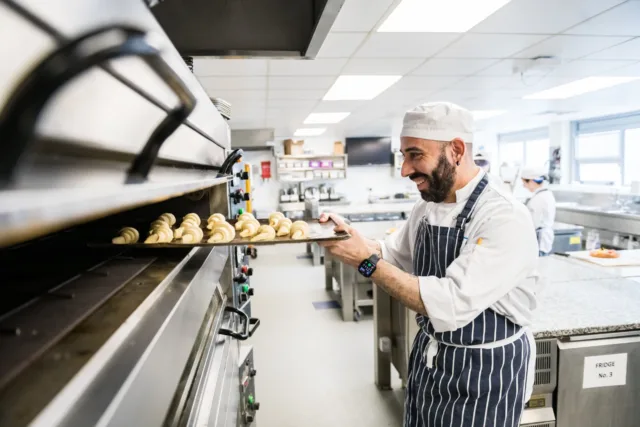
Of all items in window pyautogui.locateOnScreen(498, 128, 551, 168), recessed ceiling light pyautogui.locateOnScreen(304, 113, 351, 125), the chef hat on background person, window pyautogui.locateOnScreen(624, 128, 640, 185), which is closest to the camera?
the chef hat on background person

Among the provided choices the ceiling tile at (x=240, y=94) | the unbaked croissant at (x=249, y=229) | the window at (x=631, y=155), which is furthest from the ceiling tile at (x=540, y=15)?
the window at (x=631, y=155)

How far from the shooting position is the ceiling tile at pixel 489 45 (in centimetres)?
305

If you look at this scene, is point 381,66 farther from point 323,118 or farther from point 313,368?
point 323,118

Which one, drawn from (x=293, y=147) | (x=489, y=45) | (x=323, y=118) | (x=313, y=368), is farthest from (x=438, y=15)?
(x=293, y=147)

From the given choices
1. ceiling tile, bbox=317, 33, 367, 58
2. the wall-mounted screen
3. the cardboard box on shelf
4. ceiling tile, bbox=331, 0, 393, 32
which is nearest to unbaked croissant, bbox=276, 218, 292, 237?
ceiling tile, bbox=331, 0, 393, 32

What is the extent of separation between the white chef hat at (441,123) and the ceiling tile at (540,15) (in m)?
1.32

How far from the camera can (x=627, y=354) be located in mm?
1938

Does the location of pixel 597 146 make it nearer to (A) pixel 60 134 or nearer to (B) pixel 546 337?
(B) pixel 546 337

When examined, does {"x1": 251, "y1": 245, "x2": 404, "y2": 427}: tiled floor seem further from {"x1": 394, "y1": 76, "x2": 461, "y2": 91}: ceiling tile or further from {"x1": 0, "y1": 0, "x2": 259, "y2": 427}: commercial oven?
{"x1": 394, "y1": 76, "x2": 461, "y2": 91}: ceiling tile

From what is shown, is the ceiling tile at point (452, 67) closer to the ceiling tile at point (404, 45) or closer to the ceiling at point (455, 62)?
the ceiling at point (455, 62)

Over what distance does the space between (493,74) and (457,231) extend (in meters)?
3.28

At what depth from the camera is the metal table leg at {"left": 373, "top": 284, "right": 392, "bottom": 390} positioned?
3227mm

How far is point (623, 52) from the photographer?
361 centimetres

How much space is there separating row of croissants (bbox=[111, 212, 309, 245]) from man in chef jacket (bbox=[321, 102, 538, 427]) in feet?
0.62
